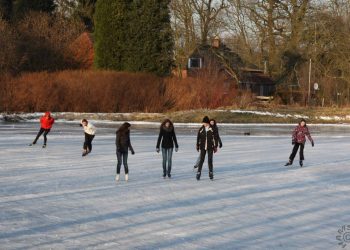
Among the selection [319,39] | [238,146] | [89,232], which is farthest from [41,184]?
[319,39]

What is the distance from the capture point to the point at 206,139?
14.7 meters

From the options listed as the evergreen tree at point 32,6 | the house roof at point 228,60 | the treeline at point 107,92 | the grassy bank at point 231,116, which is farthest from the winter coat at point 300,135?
the evergreen tree at point 32,6

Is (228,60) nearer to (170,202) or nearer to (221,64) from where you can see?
(221,64)

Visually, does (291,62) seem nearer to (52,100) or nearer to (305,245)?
(52,100)

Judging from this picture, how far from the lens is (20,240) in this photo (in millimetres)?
8750

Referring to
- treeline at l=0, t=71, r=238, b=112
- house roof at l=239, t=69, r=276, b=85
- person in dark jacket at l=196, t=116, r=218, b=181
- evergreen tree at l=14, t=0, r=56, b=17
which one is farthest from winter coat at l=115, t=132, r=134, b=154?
evergreen tree at l=14, t=0, r=56, b=17

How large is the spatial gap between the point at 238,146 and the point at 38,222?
14.6 m

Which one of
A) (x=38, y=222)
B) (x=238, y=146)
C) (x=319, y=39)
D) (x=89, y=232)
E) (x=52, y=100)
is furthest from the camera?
(x=319, y=39)

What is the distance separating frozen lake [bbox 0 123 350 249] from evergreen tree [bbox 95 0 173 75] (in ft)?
94.3

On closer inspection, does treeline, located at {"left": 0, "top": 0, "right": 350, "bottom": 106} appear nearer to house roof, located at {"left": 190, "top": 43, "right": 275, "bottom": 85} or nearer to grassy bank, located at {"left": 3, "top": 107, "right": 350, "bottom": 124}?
house roof, located at {"left": 190, "top": 43, "right": 275, "bottom": 85}

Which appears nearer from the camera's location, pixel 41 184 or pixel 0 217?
pixel 0 217

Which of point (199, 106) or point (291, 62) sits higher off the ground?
point (291, 62)

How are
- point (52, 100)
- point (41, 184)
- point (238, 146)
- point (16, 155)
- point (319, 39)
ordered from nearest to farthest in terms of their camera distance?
point (41, 184) < point (16, 155) < point (238, 146) < point (52, 100) < point (319, 39)

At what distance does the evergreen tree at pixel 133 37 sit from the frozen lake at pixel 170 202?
94.3 feet
